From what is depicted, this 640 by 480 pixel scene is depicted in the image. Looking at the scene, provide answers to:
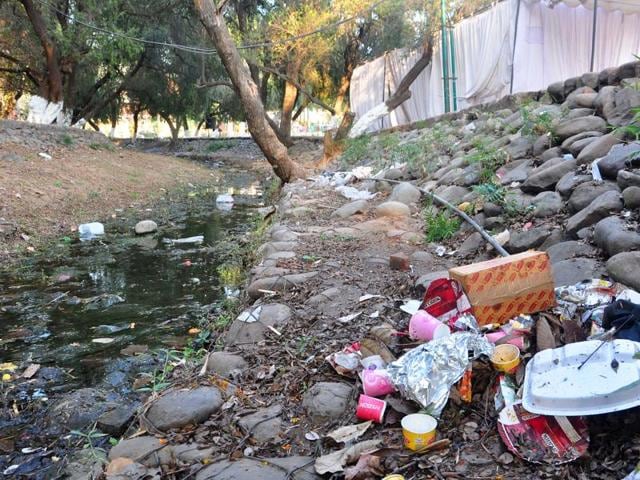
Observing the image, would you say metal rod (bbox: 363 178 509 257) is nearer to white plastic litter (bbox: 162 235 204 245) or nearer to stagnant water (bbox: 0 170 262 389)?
stagnant water (bbox: 0 170 262 389)

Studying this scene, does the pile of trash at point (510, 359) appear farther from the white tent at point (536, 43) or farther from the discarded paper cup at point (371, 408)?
the white tent at point (536, 43)

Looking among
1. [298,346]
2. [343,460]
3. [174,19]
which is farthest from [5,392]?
[174,19]

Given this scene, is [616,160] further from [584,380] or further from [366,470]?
[366,470]

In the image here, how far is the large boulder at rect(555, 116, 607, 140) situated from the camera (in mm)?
4478

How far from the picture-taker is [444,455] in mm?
1806

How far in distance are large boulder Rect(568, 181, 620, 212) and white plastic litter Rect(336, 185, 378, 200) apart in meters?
2.95

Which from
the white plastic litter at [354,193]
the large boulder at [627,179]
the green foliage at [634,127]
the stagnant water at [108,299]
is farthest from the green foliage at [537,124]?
the stagnant water at [108,299]

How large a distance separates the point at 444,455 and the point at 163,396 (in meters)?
1.30

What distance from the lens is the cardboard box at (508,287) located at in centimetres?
234

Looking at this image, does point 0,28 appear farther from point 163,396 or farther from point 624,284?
point 624,284

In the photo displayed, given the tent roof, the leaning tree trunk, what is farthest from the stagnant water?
the leaning tree trunk

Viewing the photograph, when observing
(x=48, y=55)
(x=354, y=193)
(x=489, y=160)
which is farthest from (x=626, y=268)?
(x=48, y=55)

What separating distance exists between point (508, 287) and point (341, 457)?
106 centimetres

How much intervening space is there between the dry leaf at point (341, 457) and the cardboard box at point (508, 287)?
781mm
